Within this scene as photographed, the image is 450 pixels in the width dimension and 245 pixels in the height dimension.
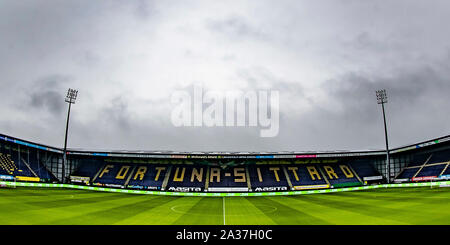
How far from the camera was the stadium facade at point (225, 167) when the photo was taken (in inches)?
1754

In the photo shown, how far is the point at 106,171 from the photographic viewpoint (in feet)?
167

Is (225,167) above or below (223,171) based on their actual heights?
above

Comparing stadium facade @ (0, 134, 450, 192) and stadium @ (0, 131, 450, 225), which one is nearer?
stadium @ (0, 131, 450, 225)

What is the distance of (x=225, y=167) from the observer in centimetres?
5156

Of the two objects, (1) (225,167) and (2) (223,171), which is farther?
(1) (225,167)

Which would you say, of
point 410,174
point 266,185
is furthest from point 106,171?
point 410,174

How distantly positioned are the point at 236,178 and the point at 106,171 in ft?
89.3

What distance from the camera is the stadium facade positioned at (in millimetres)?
44562

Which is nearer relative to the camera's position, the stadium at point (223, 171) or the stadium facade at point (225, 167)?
the stadium at point (223, 171)
